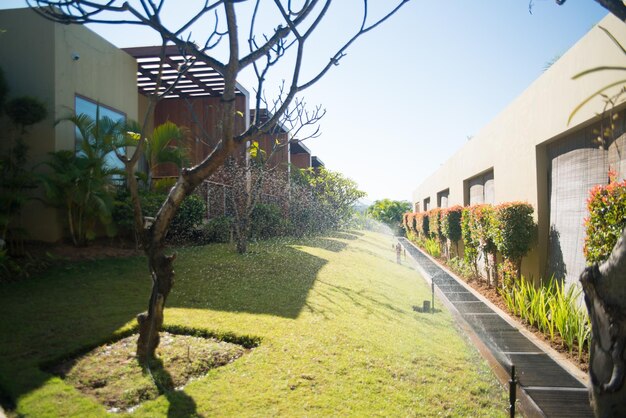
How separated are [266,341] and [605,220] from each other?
12.4 feet

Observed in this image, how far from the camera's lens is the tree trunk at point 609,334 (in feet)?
4.05

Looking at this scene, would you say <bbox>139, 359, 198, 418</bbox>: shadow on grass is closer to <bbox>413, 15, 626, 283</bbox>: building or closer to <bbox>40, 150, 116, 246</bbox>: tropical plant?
<bbox>413, 15, 626, 283</bbox>: building

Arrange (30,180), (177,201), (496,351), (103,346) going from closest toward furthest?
(177,201)
(103,346)
(496,351)
(30,180)

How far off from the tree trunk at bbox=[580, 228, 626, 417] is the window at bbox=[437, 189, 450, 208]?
1714cm

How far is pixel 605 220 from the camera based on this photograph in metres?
4.34

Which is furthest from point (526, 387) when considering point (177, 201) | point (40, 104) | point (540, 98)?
point (40, 104)

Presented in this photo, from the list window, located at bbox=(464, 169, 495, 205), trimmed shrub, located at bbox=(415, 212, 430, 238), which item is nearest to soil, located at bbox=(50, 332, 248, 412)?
window, located at bbox=(464, 169, 495, 205)

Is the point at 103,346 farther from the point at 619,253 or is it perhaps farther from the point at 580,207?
the point at 580,207

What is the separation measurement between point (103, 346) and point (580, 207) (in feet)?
21.1

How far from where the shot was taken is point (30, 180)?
25.2 feet

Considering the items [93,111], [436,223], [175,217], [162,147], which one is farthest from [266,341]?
[436,223]

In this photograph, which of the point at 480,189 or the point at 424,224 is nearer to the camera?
the point at 480,189

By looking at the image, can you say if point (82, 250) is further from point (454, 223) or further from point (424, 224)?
point (424, 224)

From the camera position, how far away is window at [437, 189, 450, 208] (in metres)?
18.2
